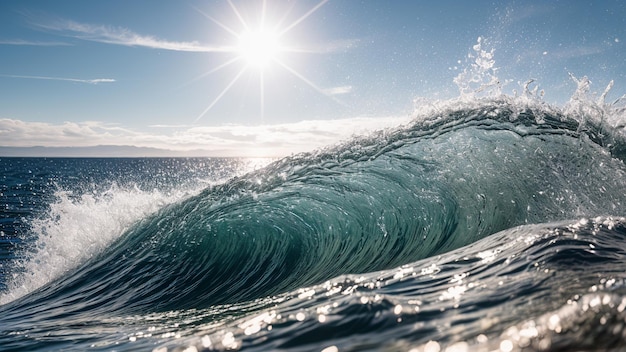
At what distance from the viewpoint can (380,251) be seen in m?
6.23

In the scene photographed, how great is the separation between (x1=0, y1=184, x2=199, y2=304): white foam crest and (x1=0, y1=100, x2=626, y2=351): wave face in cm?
83

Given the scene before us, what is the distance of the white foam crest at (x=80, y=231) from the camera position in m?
8.82

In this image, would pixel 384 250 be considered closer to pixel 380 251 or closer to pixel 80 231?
pixel 380 251

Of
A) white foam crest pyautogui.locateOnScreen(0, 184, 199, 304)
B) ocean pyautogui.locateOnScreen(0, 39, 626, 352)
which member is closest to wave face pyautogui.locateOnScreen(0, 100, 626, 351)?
ocean pyautogui.locateOnScreen(0, 39, 626, 352)

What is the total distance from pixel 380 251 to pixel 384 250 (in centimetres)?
6

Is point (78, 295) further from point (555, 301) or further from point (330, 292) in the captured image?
point (555, 301)

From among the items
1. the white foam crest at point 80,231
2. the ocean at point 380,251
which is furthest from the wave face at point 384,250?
the white foam crest at point 80,231

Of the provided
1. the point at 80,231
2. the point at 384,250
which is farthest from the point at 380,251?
the point at 80,231


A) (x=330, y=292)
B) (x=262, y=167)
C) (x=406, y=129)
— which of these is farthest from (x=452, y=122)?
(x=330, y=292)

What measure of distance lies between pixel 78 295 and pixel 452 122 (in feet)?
21.0

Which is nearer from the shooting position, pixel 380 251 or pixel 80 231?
pixel 380 251

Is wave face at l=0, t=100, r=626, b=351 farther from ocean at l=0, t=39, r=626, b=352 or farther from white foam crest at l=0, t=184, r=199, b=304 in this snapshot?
white foam crest at l=0, t=184, r=199, b=304

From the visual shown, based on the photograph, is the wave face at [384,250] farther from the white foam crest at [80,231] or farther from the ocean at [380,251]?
the white foam crest at [80,231]

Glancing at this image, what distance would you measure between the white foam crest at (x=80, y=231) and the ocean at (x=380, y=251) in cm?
6
